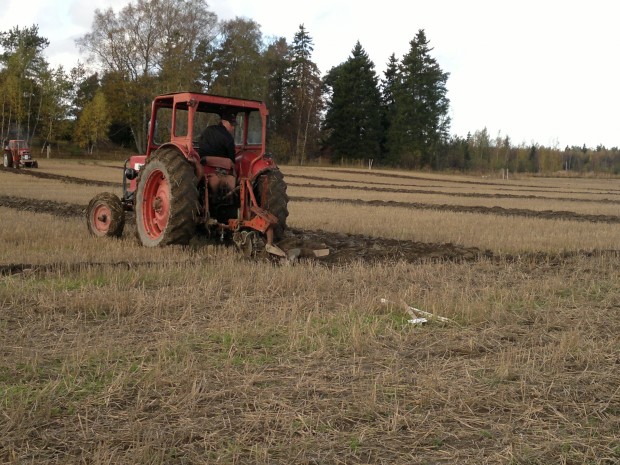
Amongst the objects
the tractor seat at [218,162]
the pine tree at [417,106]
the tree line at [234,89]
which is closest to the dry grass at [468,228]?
the tractor seat at [218,162]

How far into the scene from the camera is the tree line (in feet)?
158

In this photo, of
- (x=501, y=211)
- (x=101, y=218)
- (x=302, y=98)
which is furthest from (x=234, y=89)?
(x=101, y=218)

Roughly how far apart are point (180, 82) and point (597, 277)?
136 feet

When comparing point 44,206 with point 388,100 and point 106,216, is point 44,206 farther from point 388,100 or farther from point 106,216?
point 388,100

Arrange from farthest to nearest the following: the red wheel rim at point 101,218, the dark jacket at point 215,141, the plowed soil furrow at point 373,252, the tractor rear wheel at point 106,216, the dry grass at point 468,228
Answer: the dry grass at point 468,228
the red wheel rim at point 101,218
the tractor rear wheel at point 106,216
the dark jacket at point 215,141
the plowed soil furrow at point 373,252

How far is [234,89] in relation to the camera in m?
51.3

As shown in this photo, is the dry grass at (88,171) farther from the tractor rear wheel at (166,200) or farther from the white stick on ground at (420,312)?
the white stick on ground at (420,312)

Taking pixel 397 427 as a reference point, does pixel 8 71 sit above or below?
above

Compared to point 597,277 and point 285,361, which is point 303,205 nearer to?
point 597,277

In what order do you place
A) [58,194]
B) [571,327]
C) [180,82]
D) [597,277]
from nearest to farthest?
1. [571,327]
2. [597,277]
3. [58,194]
4. [180,82]

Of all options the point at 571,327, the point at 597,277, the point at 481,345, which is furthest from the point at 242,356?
the point at 597,277

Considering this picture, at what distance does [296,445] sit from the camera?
9.44ft

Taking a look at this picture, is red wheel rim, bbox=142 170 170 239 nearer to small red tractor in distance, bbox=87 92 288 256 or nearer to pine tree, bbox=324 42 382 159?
small red tractor in distance, bbox=87 92 288 256

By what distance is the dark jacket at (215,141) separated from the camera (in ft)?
28.1
